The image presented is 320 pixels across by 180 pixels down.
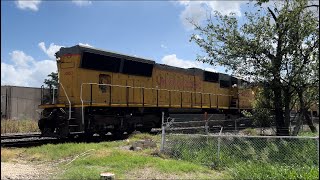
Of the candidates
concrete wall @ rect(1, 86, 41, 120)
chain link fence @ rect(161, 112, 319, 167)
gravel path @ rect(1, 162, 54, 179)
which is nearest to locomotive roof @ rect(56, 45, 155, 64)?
chain link fence @ rect(161, 112, 319, 167)

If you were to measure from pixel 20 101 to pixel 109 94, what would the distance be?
21.3m

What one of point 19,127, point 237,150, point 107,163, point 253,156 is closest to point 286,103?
point 237,150

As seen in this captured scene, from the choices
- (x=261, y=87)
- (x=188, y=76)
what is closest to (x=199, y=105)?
(x=188, y=76)

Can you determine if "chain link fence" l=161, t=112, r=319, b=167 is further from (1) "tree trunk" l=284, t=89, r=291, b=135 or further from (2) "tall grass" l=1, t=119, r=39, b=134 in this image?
(2) "tall grass" l=1, t=119, r=39, b=134

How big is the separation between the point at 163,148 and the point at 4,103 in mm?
25676

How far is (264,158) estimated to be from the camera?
10109 mm

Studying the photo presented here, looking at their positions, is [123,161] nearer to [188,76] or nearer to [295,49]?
[295,49]

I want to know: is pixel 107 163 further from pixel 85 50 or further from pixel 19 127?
pixel 19 127

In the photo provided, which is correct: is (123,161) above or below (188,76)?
below

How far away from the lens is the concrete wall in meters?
34.5

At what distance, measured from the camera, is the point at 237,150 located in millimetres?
10898

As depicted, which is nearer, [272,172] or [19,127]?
[272,172]

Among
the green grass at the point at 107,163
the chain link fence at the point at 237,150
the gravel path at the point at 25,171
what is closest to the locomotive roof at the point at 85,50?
the green grass at the point at 107,163

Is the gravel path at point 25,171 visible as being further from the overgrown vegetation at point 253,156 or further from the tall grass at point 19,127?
the tall grass at point 19,127
